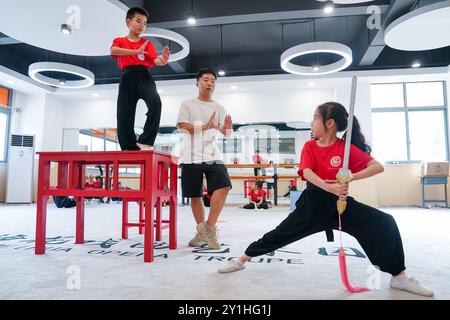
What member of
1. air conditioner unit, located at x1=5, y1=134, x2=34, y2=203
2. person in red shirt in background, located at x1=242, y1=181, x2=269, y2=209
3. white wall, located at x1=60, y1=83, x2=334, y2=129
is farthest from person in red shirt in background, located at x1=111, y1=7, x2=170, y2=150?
air conditioner unit, located at x1=5, y1=134, x2=34, y2=203

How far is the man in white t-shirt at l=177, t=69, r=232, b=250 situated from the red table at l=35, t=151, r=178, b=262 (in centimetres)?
17

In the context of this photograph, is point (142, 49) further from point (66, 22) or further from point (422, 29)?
point (422, 29)

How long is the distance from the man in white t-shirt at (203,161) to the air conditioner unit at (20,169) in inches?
285

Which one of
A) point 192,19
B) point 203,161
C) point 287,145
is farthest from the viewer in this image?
point 287,145

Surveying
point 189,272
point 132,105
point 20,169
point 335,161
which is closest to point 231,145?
point 20,169

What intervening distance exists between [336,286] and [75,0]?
4.55 meters

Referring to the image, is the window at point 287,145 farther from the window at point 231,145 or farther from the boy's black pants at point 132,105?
the boy's black pants at point 132,105

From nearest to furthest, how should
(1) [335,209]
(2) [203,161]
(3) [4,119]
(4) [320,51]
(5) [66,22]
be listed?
(1) [335,209] < (2) [203,161] < (5) [66,22] < (4) [320,51] < (3) [4,119]

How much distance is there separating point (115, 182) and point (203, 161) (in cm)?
68

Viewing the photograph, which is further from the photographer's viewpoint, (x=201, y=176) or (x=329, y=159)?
(x=201, y=176)

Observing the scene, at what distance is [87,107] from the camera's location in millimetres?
9227

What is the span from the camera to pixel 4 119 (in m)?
8.51
